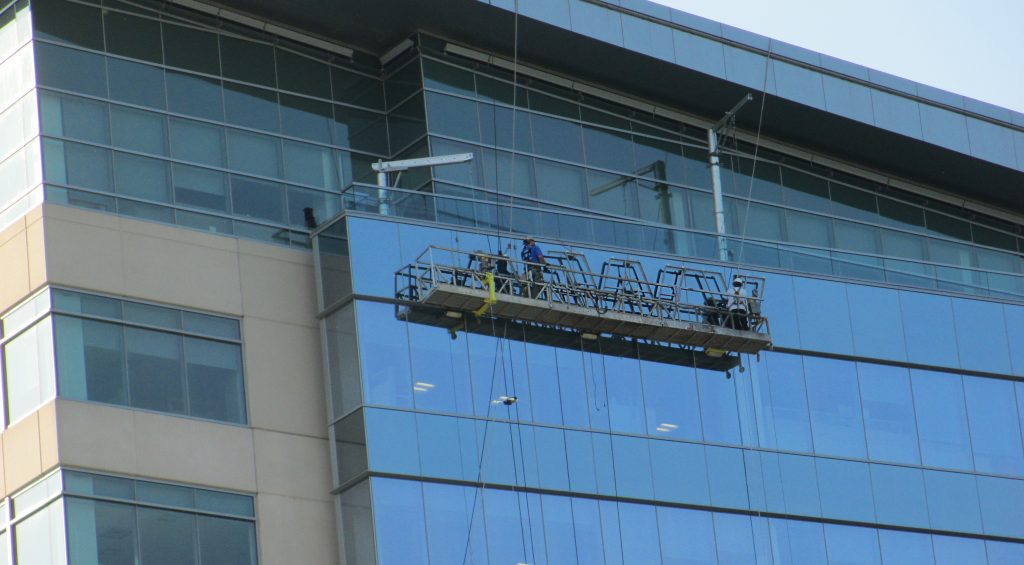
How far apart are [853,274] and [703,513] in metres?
7.57

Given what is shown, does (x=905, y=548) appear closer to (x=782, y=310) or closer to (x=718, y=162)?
(x=782, y=310)

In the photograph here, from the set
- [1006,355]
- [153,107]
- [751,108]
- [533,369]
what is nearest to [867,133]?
[751,108]

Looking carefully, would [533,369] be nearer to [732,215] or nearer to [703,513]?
[703,513]

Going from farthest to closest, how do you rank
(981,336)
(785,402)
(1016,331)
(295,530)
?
(1016,331), (981,336), (785,402), (295,530)

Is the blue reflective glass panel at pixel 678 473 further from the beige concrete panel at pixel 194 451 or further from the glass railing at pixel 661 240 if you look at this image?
the beige concrete panel at pixel 194 451

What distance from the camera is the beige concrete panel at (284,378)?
35.1m

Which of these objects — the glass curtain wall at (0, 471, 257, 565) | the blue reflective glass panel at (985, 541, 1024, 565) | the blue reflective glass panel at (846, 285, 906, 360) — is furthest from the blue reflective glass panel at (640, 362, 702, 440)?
the glass curtain wall at (0, 471, 257, 565)

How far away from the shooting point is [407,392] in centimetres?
3500

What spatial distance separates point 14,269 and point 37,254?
29.6 inches

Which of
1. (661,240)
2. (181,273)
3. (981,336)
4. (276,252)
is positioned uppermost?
(661,240)

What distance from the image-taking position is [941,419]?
4144 cm

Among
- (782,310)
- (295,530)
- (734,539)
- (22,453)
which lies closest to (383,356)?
(295,530)

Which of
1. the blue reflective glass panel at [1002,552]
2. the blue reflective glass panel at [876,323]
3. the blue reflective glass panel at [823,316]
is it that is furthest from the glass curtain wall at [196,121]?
the blue reflective glass panel at [1002,552]

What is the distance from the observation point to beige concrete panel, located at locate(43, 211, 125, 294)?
3381 cm
